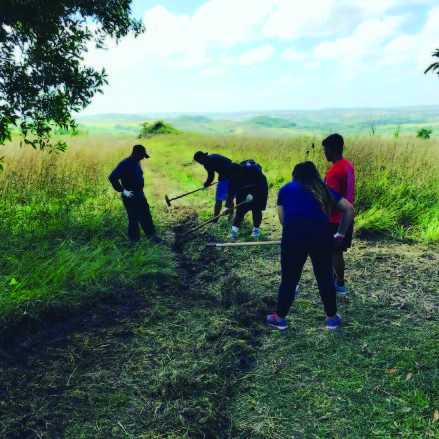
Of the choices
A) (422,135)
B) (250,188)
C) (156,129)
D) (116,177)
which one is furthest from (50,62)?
(156,129)

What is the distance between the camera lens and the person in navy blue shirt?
3.43 meters

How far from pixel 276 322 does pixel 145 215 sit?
328 cm

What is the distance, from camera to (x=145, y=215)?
6.34m

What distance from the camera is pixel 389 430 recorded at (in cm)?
254

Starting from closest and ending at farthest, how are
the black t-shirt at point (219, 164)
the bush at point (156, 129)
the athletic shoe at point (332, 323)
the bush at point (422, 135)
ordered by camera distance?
the athletic shoe at point (332, 323) → the black t-shirt at point (219, 164) → the bush at point (422, 135) → the bush at point (156, 129)

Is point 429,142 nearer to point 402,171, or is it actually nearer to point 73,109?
point 402,171

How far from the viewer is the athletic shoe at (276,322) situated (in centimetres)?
385

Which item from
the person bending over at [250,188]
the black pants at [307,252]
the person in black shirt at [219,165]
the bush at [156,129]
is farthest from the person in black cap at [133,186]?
the bush at [156,129]

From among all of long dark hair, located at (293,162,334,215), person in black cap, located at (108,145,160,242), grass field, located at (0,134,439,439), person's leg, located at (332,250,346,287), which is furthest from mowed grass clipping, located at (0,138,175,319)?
long dark hair, located at (293,162,334,215)

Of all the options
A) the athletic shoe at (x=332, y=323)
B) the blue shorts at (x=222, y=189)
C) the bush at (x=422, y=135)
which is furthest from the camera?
the bush at (x=422, y=135)

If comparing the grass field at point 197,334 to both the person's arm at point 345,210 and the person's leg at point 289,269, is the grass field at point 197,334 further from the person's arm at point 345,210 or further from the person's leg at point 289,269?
the person's arm at point 345,210

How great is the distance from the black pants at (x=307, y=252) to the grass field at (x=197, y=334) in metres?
0.47

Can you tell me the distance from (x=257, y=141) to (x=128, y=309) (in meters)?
11.9

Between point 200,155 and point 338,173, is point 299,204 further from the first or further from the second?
point 200,155
